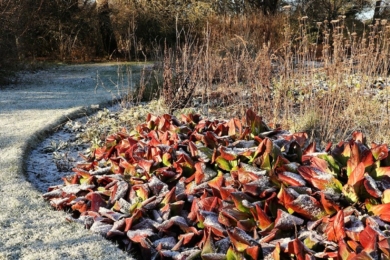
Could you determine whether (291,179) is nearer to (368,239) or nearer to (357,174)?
(357,174)

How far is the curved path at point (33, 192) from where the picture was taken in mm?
2061

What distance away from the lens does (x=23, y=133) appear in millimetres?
4363

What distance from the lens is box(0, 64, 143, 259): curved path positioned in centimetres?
206

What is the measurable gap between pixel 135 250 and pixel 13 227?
699mm

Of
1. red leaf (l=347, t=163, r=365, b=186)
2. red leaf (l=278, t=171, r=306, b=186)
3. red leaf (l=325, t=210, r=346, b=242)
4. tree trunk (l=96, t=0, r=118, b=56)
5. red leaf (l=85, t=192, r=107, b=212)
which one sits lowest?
red leaf (l=85, t=192, r=107, b=212)

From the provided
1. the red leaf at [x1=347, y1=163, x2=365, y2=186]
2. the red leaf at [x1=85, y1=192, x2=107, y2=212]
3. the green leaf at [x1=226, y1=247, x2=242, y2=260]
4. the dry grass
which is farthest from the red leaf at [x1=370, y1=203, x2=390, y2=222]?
the dry grass

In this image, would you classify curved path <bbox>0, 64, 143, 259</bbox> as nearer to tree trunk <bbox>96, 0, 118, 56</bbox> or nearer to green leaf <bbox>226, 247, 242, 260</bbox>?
green leaf <bbox>226, 247, 242, 260</bbox>

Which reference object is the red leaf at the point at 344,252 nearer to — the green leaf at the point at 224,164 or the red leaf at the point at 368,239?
the red leaf at the point at 368,239

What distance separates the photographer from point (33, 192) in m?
2.83

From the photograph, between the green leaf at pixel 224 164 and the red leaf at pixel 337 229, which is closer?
the red leaf at pixel 337 229

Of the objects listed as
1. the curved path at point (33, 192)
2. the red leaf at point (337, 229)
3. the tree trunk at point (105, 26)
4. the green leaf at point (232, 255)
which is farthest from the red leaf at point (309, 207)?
the tree trunk at point (105, 26)

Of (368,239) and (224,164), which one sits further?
(224,164)

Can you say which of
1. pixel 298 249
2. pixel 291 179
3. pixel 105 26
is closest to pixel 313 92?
pixel 291 179

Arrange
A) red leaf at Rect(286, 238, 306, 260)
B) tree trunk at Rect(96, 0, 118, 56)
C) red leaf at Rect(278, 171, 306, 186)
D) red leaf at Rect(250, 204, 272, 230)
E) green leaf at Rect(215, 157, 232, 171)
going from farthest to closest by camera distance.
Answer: tree trunk at Rect(96, 0, 118, 56), green leaf at Rect(215, 157, 232, 171), red leaf at Rect(278, 171, 306, 186), red leaf at Rect(250, 204, 272, 230), red leaf at Rect(286, 238, 306, 260)
